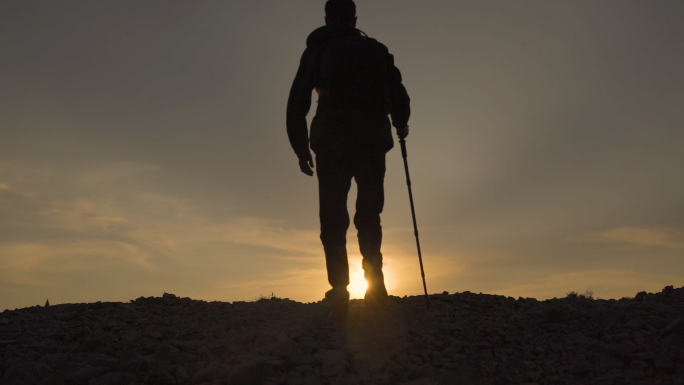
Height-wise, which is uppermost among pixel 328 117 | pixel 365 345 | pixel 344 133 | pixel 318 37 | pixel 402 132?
pixel 318 37

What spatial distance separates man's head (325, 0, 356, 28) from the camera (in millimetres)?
7418

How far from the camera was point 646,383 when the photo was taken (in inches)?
203

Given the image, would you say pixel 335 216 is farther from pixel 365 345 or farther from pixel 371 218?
pixel 365 345

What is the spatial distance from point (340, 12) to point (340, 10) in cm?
3

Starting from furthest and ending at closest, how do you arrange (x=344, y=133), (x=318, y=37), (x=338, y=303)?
(x=318, y=37) < (x=338, y=303) < (x=344, y=133)

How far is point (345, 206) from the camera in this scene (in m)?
7.20

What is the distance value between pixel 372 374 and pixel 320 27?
15.1 ft

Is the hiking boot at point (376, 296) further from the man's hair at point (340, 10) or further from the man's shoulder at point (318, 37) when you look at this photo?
the man's hair at point (340, 10)

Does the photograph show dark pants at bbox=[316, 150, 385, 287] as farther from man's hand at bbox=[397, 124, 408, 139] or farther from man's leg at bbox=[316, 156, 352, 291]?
man's hand at bbox=[397, 124, 408, 139]

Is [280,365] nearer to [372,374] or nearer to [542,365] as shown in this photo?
[372,374]

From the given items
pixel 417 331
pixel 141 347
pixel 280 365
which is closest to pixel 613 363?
pixel 417 331

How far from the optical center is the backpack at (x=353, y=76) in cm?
703

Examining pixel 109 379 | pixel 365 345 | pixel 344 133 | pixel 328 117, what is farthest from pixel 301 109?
pixel 109 379

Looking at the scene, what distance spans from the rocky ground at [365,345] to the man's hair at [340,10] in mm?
4019
